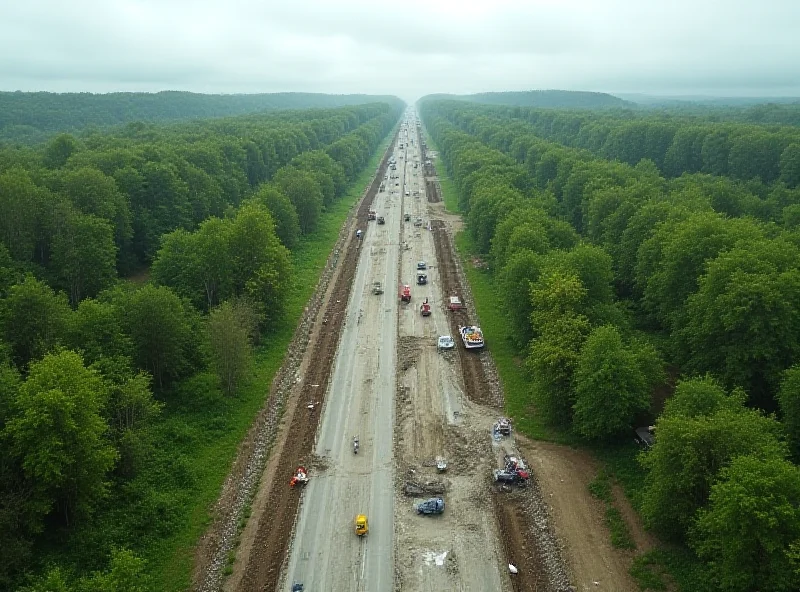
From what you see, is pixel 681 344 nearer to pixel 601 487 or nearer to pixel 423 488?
pixel 601 487

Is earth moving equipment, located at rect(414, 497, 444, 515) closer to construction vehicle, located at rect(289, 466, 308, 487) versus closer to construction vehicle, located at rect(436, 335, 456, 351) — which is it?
construction vehicle, located at rect(289, 466, 308, 487)

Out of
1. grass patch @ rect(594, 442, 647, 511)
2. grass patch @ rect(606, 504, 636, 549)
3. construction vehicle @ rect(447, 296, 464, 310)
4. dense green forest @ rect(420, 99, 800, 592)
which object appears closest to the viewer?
dense green forest @ rect(420, 99, 800, 592)

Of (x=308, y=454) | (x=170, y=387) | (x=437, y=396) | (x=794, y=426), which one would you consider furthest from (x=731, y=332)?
(x=170, y=387)

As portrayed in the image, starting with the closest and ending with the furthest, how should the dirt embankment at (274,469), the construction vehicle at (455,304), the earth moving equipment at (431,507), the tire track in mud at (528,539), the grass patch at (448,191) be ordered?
the tire track in mud at (528,539) < the dirt embankment at (274,469) < the earth moving equipment at (431,507) < the construction vehicle at (455,304) < the grass patch at (448,191)

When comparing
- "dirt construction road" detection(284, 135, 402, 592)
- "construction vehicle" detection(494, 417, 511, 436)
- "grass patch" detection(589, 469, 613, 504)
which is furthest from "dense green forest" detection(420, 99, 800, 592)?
"dirt construction road" detection(284, 135, 402, 592)

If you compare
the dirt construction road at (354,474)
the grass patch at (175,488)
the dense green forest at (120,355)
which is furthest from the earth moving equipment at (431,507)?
the dense green forest at (120,355)

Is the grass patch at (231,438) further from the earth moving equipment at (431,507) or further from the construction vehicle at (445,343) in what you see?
the construction vehicle at (445,343)

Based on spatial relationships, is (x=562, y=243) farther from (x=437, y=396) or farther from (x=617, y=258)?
(x=437, y=396)
